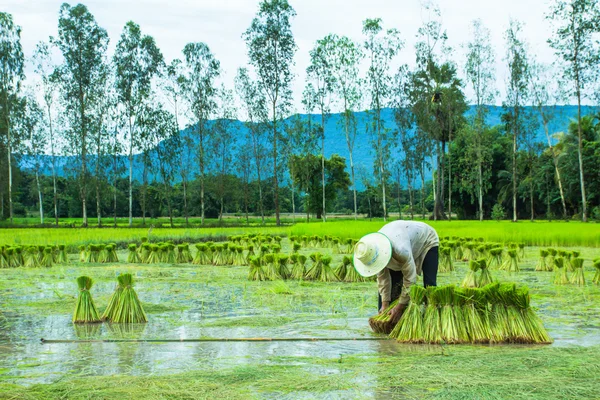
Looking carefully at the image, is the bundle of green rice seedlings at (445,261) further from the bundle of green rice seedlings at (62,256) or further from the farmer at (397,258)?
the bundle of green rice seedlings at (62,256)

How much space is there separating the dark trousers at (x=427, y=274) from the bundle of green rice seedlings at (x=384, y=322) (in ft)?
1.24

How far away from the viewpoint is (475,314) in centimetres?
707

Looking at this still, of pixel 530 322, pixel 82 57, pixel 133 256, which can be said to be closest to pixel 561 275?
pixel 530 322

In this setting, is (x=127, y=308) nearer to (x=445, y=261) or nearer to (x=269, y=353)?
(x=269, y=353)

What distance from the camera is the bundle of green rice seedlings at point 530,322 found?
6902 mm

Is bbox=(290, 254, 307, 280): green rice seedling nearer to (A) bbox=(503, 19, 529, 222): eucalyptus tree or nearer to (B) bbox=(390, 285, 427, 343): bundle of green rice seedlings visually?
(B) bbox=(390, 285, 427, 343): bundle of green rice seedlings

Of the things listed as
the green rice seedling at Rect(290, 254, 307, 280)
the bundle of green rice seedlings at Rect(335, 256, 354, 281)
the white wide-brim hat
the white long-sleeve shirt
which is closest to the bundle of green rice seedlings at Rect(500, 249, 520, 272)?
the bundle of green rice seedlings at Rect(335, 256, 354, 281)

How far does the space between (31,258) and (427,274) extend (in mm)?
12004

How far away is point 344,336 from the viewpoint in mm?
7250

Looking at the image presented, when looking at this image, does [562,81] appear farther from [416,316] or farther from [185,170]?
[416,316]

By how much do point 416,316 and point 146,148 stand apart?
45.2 meters

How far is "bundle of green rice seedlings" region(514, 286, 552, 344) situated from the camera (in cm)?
690

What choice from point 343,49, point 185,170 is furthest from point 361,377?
point 185,170

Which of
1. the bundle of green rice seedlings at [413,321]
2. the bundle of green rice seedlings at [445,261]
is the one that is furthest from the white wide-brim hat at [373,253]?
the bundle of green rice seedlings at [445,261]
